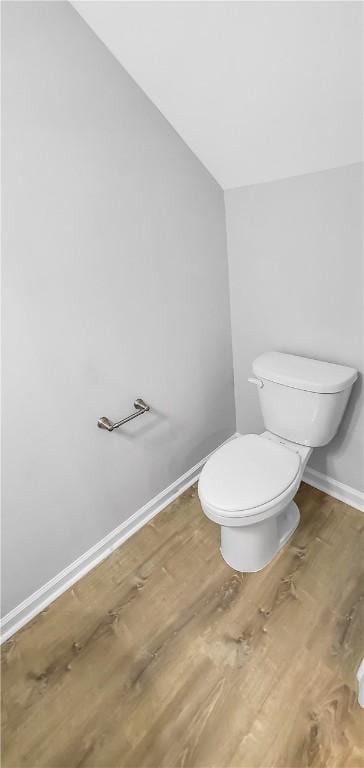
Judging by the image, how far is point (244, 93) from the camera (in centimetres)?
111

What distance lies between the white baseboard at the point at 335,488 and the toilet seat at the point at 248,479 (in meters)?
0.44

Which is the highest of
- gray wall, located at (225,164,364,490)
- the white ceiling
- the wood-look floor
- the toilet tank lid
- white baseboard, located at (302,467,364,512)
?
the white ceiling

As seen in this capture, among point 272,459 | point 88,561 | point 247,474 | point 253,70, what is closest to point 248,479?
point 247,474

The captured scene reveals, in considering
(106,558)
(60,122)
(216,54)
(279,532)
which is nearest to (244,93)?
(216,54)

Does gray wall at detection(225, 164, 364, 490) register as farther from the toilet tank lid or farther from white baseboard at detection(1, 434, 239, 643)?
white baseboard at detection(1, 434, 239, 643)

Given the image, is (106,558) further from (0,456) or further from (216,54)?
(216,54)

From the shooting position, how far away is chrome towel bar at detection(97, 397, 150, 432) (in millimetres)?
1348

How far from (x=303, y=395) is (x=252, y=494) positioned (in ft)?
1.48

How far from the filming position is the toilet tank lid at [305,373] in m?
1.32

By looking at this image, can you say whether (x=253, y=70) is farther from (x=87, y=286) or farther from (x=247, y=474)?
(x=247, y=474)

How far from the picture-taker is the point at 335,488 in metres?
1.71

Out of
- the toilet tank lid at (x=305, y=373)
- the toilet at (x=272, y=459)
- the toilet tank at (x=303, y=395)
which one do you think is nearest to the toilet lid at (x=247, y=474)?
the toilet at (x=272, y=459)

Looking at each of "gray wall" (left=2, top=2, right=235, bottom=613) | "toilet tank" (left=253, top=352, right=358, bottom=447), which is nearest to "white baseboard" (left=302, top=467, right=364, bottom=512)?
"toilet tank" (left=253, top=352, right=358, bottom=447)

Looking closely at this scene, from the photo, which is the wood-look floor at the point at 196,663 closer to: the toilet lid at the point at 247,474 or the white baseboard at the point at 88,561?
the white baseboard at the point at 88,561
